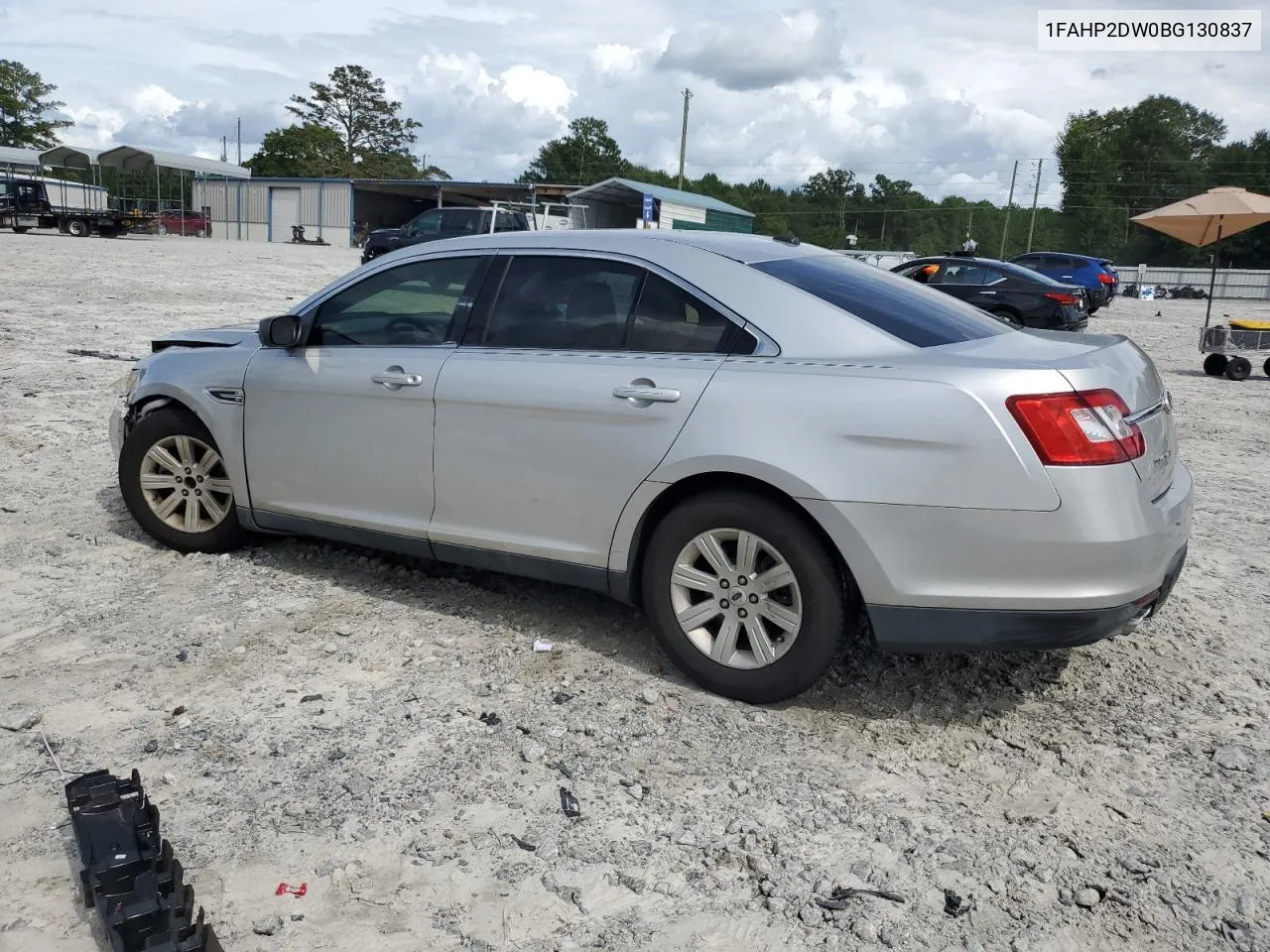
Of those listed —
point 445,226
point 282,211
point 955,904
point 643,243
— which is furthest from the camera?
point 282,211

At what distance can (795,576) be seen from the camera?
3.59 m

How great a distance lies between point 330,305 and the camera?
4.87 metres

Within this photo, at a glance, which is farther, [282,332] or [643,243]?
[282,332]

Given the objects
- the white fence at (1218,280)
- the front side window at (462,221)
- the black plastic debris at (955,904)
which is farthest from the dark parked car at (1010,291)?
the white fence at (1218,280)

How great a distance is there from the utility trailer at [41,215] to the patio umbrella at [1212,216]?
37.3 meters

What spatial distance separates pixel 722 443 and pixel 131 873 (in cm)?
213

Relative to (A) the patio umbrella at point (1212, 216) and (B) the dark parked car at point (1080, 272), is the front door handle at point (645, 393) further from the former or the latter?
(B) the dark parked car at point (1080, 272)

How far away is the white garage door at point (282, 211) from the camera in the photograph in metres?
56.8

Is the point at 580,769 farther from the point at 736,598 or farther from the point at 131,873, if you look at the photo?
the point at 131,873

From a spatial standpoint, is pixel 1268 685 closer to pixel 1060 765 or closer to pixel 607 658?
pixel 1060 765

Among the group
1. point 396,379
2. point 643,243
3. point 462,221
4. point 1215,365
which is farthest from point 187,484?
point 462,221

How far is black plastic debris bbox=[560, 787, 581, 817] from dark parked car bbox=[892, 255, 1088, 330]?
1576cm

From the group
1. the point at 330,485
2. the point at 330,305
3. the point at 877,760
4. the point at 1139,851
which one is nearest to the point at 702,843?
the point at 877,760

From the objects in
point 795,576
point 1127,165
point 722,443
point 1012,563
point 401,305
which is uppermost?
point 1127,165
